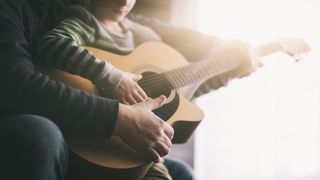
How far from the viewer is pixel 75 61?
949 mm

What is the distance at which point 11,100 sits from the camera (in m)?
0.89

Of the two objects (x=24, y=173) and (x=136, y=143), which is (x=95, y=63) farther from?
(x=24, y=173)

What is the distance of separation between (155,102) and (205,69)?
0.24 m

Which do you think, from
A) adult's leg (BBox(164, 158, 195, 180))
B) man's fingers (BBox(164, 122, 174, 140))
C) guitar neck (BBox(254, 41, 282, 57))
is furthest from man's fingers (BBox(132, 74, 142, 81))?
guitar neck (BBox(254, 41, 282, 57))

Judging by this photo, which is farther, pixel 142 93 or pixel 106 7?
pixel 106 7

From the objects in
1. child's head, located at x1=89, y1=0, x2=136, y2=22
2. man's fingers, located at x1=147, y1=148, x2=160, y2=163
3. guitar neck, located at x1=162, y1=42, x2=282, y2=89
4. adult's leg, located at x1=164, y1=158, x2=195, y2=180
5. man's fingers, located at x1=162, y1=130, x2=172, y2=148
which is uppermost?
child's head, located at x1=89, y1=0, x2=136, y2=22

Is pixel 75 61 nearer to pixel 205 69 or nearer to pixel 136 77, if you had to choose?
pixel 136 77

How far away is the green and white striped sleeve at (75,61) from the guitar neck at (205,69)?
0.17 meters

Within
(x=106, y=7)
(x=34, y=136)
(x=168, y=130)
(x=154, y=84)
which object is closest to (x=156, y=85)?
(x=154, y=84)

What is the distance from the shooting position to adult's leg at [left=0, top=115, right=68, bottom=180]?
2.44 feet

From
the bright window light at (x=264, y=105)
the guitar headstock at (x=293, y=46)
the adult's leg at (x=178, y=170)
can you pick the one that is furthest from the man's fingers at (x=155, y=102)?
the guitar headstock at (x=293, y=46)

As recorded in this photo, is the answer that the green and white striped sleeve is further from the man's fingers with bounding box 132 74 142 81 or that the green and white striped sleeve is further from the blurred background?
the blurred background

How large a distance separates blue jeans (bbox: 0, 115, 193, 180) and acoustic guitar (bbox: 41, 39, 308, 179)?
100 mm

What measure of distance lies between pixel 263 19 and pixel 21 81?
2.52ft
